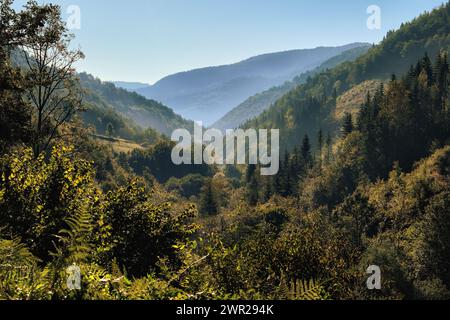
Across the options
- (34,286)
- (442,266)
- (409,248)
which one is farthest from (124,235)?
(409,248)

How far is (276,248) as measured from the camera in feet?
111

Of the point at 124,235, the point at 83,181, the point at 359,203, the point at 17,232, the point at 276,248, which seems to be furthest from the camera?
the point at 359,203

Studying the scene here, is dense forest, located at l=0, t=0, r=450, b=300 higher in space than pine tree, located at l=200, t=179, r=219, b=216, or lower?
higher

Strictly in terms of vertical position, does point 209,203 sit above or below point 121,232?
below

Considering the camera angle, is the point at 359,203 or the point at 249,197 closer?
the point at 359,203

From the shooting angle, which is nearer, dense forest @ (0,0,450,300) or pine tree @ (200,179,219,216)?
dense forest @ (0,0,450,300)

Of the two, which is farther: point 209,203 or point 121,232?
point 209,203

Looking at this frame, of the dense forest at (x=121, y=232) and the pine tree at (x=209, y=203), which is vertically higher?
the dense forest at (x=121, y=232)

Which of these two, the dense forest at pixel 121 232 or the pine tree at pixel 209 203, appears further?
the pine tree at pixel 209 203
